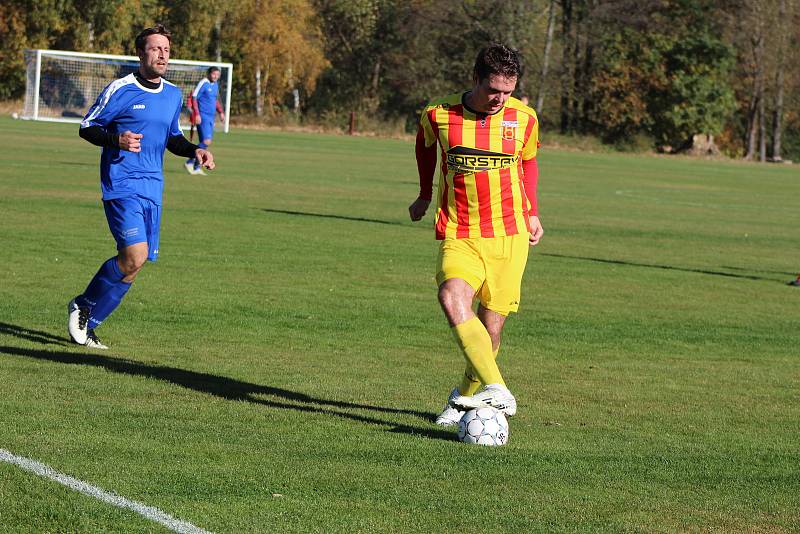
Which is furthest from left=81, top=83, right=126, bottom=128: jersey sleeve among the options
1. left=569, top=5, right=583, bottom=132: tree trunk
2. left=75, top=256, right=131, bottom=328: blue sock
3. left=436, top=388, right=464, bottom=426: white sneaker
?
left=569, top=5, right=583, bottom=132: tree trunk

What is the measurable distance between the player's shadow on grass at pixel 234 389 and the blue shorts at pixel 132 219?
883 millimetres

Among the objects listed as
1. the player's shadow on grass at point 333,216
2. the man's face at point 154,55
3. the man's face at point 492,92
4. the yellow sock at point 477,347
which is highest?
the man's face at point 154,55

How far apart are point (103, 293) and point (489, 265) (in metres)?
3.46

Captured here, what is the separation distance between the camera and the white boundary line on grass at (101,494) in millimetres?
4984

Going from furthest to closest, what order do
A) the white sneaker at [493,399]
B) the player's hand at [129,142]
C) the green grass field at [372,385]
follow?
the player's hand at [129,142]
the white sneaker at [493,399]
the green grass field at [372,385]

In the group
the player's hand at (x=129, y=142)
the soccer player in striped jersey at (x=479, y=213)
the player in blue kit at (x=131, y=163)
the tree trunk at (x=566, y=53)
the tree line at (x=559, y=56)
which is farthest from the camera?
the tree trunk at (x=566, y=53)

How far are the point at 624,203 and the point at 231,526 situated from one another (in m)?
25.3

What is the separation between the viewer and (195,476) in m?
5.75

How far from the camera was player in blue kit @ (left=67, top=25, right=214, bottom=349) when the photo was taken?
9.09 metres

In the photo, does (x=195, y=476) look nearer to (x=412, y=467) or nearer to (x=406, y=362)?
(x=412, y=467)

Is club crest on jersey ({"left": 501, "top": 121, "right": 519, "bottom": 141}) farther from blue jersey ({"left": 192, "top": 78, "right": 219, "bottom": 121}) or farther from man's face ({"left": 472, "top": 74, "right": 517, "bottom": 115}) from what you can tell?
blue jersey ({"left": 192, "top": 78, "right": 219, "bottom": 121})

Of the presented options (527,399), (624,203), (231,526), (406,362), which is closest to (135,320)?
(406,362)

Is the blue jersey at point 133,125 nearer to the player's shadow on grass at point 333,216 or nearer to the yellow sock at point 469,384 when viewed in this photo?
the yellow sock at point 469,384

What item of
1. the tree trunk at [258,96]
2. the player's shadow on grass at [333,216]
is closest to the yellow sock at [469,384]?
the player's shadow on grass at [333,216]
